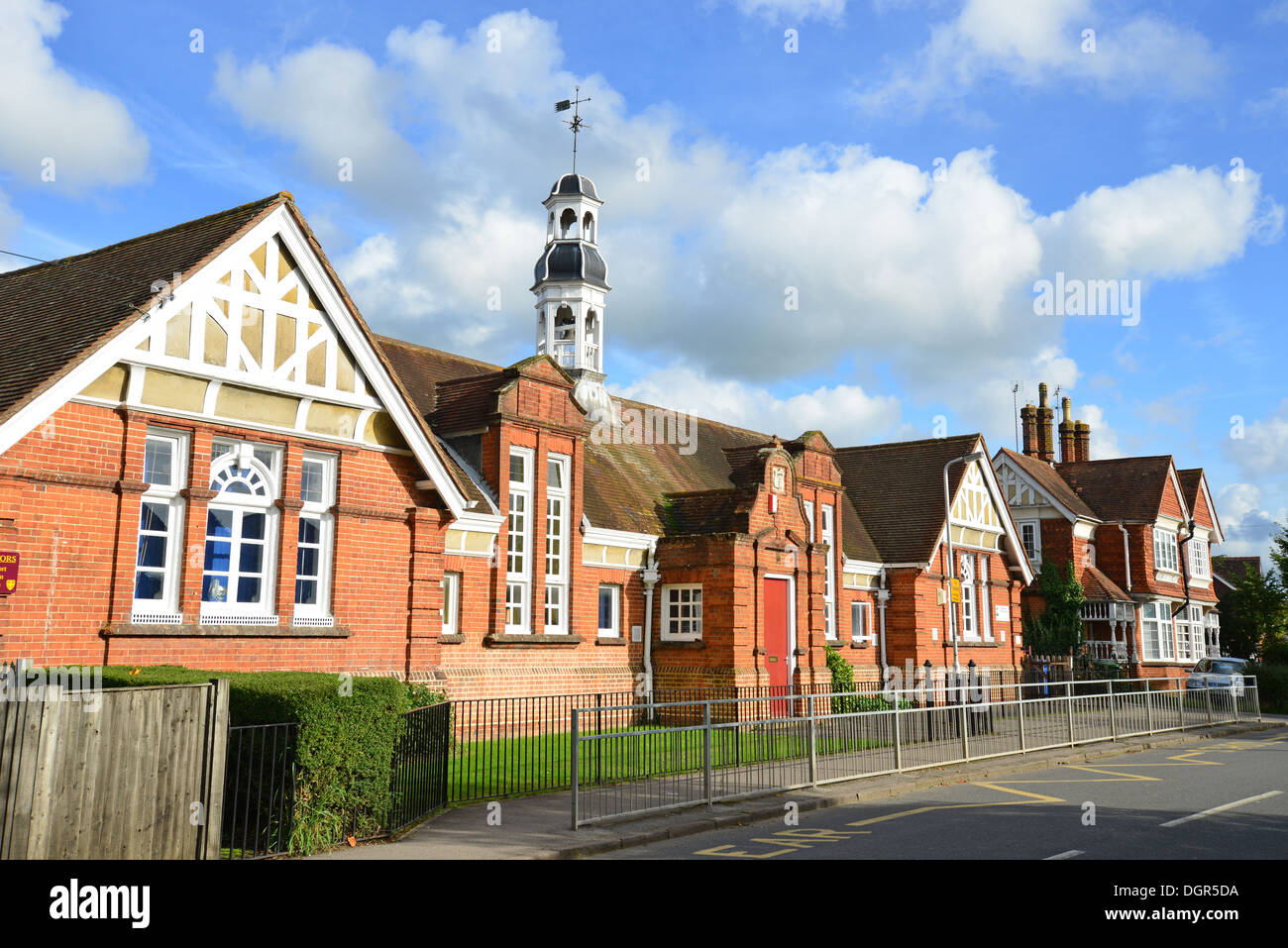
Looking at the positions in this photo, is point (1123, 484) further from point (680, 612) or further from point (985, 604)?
point (680, 612)

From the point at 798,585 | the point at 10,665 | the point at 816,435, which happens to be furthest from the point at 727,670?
the point at 10,665

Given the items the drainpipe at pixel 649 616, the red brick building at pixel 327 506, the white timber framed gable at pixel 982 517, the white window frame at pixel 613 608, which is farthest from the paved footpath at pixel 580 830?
the white timber framed gable at pixel 982 517

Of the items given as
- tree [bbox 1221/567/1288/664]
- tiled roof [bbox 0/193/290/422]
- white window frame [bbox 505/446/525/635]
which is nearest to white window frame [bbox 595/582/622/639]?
white window frame [bbox 505/446/525/635]

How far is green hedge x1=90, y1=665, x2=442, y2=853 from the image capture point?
31.3 ft

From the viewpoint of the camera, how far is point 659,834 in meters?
11.0

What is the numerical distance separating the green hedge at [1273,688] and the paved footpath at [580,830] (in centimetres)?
2214

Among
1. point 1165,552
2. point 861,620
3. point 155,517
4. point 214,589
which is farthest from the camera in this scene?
point 1165,552

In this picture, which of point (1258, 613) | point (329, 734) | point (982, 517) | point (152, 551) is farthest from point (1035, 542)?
point (329, 734)

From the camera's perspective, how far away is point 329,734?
970 centimetres

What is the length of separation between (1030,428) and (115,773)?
48.8 metres

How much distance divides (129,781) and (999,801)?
10.3 metres

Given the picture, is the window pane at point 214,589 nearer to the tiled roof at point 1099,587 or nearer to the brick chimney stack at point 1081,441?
the tiled roof at point 1099,587

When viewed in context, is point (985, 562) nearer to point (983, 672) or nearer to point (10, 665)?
point (983, 672)

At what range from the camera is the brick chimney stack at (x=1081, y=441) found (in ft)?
169
